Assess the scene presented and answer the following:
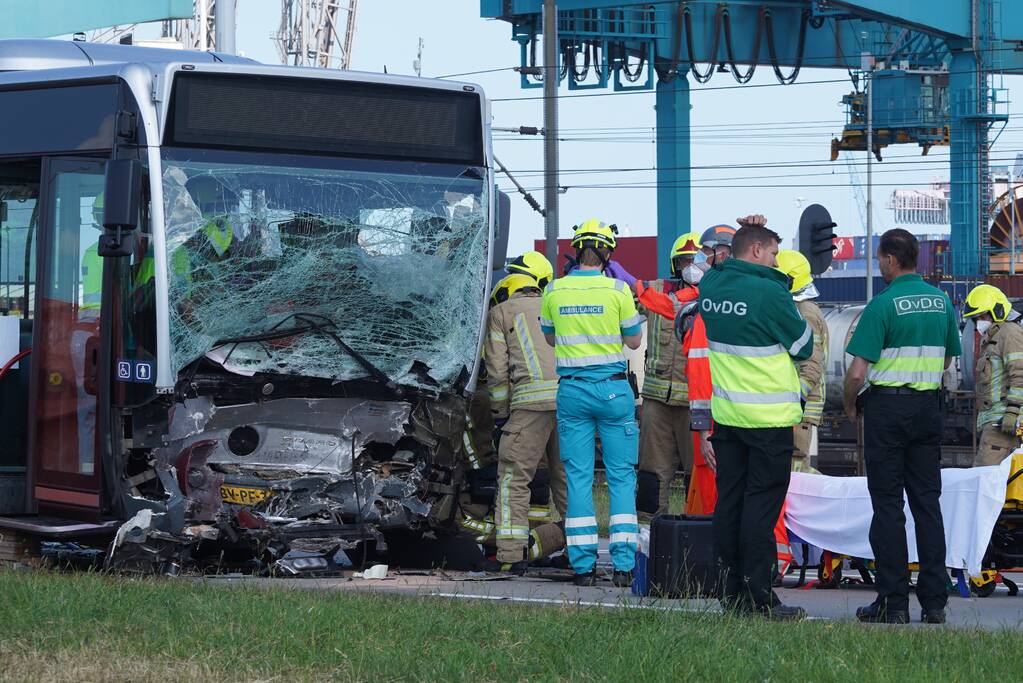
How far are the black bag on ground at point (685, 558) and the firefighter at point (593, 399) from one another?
838mm

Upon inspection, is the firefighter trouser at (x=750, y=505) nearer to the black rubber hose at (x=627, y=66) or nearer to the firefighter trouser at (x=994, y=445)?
the firefighter trouser at (x=994, y=445)

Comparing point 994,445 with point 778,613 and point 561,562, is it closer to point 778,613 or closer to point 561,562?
point 561,562

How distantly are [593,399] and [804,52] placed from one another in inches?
1229

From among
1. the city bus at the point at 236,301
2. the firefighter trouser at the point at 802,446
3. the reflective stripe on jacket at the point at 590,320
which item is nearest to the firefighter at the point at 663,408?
the firefighter trouser at the point at 802,446

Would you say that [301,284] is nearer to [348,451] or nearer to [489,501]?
[348,451]

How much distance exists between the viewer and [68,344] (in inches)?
390

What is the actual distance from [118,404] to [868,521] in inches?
170

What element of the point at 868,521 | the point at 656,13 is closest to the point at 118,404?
the point at 868,521

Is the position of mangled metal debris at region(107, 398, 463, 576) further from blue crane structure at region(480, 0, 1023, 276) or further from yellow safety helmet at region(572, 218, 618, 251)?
blue crane structure at region(480, 0, 1023, 276)

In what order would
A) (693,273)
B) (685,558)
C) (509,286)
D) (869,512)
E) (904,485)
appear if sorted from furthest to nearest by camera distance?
1. (509,286)
2. (693,273)
3. (869,512)
4. (685,558)
5. (904,485)

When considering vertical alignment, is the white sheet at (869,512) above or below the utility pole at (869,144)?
below

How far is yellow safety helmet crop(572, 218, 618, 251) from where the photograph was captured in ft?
33.0

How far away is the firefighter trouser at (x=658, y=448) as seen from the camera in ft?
36.7

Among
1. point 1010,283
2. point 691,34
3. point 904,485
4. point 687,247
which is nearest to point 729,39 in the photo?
point 691,34
